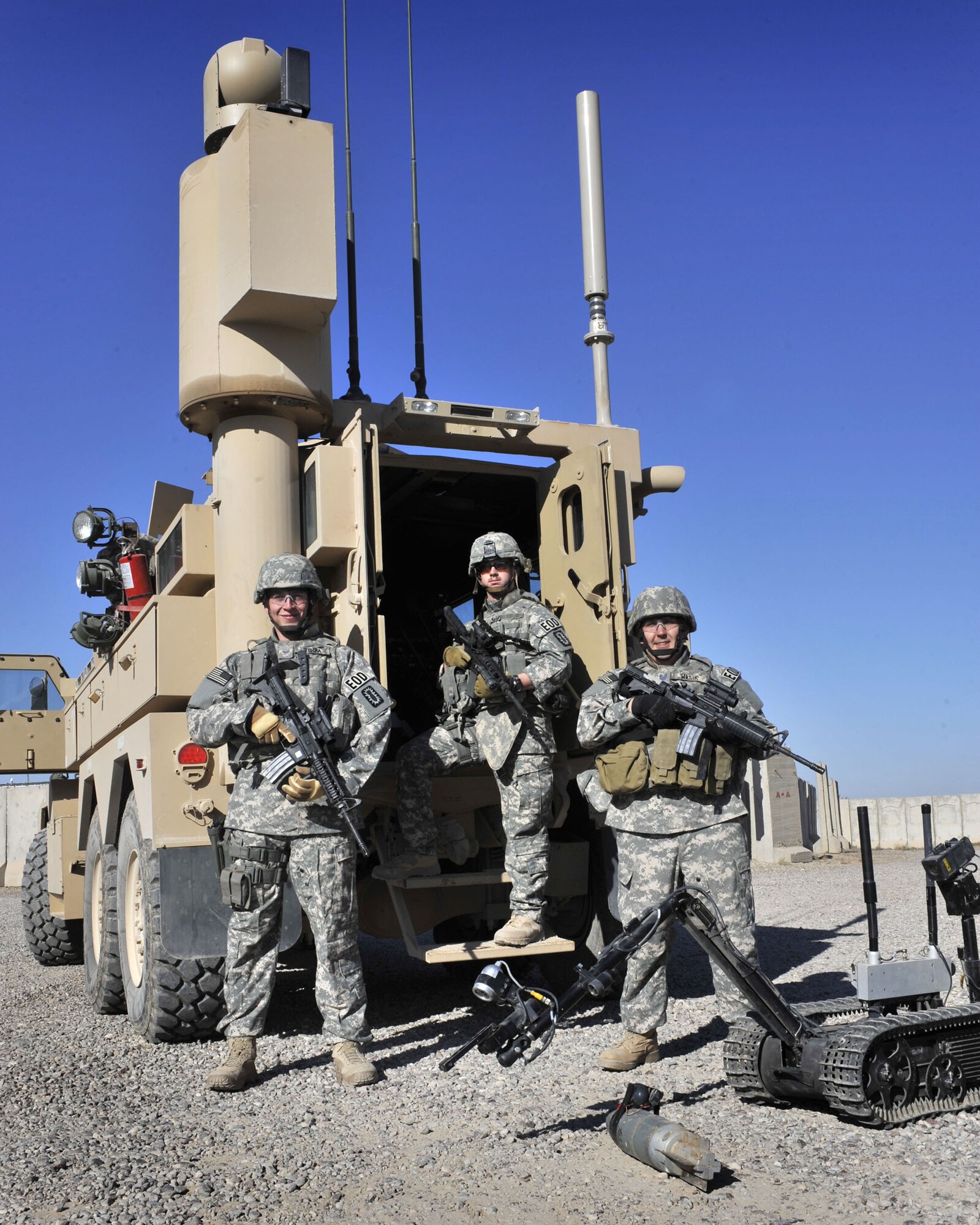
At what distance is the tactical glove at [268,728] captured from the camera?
4.89m

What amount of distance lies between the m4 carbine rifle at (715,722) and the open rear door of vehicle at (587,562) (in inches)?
38.2

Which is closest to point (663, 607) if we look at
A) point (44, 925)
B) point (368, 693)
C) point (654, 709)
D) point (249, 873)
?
point (654, 709)

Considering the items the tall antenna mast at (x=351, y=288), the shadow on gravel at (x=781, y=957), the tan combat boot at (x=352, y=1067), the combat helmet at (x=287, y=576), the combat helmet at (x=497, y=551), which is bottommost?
the shadow on gravel at (x=781, y=957)

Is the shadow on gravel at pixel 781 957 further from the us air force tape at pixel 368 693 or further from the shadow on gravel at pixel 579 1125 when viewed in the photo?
the us air force tape at pixel 368 693

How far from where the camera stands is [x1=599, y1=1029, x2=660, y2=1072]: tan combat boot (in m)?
4.62

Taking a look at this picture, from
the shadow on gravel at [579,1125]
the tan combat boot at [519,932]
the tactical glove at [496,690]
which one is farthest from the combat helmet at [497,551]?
the shadow on gravel at [579,1125]

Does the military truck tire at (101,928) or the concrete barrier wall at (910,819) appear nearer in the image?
the military truck tire at (101,928)

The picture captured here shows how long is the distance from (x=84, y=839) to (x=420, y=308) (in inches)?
154

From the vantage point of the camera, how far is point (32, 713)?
10.3 m

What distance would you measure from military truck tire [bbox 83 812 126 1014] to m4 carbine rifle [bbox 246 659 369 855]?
2.05 metres

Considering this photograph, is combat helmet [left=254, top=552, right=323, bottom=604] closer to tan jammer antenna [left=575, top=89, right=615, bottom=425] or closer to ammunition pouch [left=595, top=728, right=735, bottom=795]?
ammunition pouch [left=595, top=728, right=735, bottom=795]

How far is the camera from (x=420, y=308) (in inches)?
283

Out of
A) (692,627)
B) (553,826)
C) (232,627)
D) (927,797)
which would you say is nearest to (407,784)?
(553,826)

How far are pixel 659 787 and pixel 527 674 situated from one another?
81 centimetres
